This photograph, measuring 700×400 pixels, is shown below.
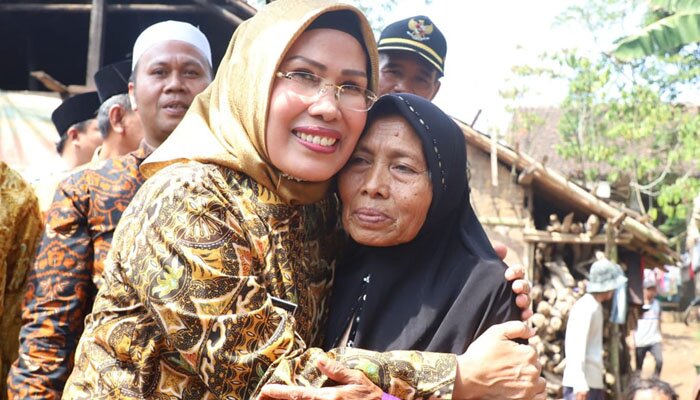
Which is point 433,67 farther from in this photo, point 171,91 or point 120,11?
point 120,11

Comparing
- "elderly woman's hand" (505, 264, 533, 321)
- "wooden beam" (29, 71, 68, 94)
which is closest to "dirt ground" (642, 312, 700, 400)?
"wooden beam" (29, 71, 68, 94)

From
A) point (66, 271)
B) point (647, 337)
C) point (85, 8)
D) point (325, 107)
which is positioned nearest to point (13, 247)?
point (66, 271)

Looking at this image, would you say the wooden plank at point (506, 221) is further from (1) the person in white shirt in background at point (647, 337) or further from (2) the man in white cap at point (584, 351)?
(1) the person in white shirt in background at point (647, 337)

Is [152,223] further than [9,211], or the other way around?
[9,211]

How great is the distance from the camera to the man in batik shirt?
124 inches

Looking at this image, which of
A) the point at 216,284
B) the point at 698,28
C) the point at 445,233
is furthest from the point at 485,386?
the point at 698,28

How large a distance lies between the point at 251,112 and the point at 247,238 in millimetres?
397

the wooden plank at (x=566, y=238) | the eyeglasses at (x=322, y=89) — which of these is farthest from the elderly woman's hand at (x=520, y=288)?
the wooden plank at (x=566, y=238)

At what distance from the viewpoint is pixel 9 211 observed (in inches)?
124

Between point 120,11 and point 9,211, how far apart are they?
6691mm

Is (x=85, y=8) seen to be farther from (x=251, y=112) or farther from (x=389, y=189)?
(x=389, y=189)

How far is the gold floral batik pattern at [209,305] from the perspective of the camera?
2.12 metres

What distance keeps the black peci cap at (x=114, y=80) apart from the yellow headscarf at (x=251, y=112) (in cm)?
173

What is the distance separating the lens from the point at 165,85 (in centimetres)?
336
